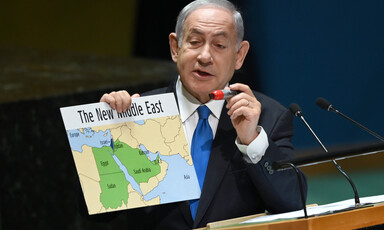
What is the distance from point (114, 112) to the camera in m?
2.44

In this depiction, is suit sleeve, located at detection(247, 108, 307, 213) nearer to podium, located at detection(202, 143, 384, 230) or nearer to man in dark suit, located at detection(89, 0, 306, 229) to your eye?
man in dark suit, located at detection(89, 0, 306, 229)

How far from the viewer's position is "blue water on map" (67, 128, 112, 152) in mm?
2355

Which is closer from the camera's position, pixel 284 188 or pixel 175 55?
pixel 284 188

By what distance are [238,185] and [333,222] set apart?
2.02 feet

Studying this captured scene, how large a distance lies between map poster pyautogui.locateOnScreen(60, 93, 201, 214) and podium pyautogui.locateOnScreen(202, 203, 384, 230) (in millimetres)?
392

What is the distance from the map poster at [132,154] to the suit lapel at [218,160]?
45 millimetres

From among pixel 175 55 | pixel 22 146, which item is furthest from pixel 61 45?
pixel 175 55

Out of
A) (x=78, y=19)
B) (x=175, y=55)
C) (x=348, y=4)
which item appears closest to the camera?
(x=175, y=55)

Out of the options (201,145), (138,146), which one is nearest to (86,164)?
(138,146)

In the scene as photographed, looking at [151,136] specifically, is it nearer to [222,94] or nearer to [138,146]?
[138,146]

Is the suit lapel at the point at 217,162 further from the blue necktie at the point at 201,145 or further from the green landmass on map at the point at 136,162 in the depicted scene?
the green landmass on map at the point at 136,162

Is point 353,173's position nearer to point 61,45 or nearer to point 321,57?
point 321,57

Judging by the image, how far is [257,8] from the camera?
6.24 meters

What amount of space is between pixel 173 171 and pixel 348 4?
4055 mm
